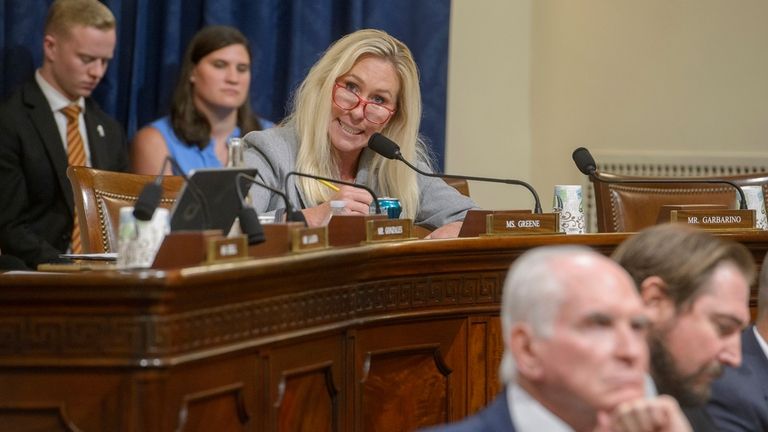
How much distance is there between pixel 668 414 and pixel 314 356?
123cm

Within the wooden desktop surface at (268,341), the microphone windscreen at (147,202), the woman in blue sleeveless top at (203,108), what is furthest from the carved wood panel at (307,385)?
the woman in blue sleeveless top at (203,108)

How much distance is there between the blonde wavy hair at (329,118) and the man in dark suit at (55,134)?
1189 millimetres

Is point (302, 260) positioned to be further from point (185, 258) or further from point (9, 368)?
point (9, 368)

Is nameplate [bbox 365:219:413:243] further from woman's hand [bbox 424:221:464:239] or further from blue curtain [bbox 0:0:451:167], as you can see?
blue curtain [bbox 0:0:451:167]

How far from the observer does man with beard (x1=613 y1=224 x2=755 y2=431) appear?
2.09 meters

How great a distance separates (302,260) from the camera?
2688 mm

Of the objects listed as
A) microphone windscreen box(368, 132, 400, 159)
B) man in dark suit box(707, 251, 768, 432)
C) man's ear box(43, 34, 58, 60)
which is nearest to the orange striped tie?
man's ear box(43, 34, 58, 60)

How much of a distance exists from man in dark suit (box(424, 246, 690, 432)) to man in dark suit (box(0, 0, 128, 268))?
3323mm

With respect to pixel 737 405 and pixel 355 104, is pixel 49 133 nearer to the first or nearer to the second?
pixel 355 104

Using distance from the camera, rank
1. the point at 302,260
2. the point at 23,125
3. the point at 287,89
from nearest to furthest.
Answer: the point at 302,260
the point at 23,125
the point at 287,89

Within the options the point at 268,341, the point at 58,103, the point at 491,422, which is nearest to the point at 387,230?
the point at 268,341

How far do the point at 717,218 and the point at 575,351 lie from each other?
2166 millimetres

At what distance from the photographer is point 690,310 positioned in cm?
210

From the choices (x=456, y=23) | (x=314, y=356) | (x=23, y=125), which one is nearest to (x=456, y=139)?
(x=456, y=23)
